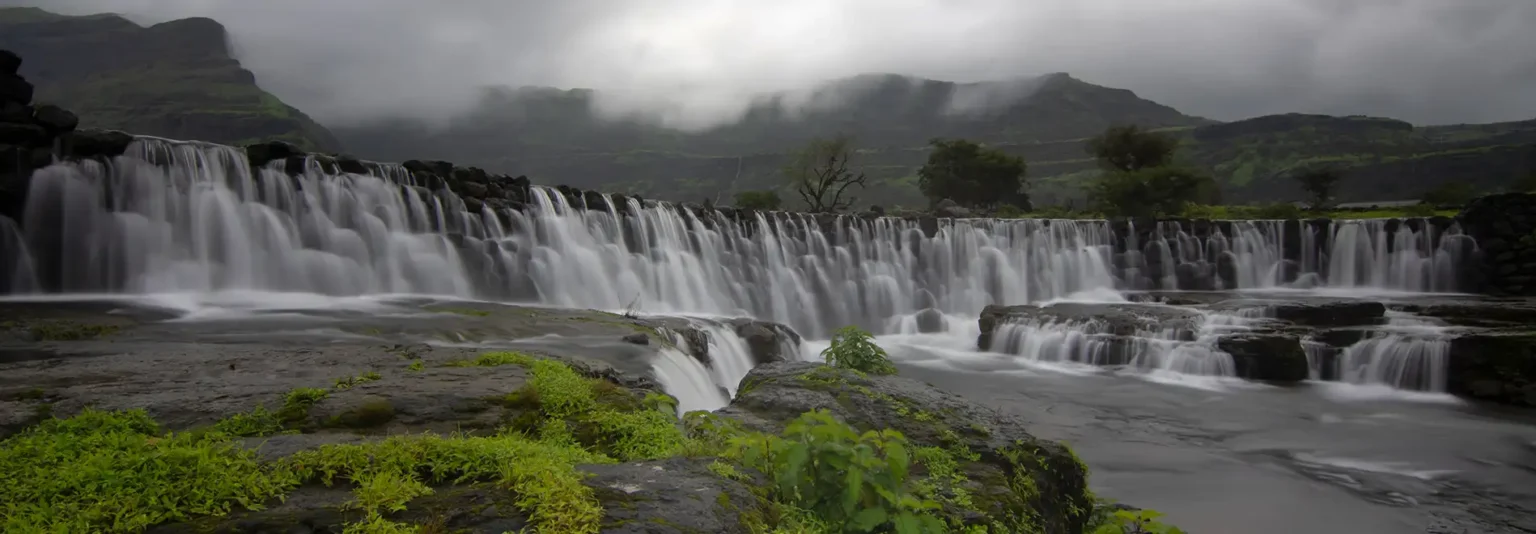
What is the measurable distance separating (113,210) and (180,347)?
34.0ft

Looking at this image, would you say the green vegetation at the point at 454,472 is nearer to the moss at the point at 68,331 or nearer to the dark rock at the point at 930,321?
the moss at the point at 68,331

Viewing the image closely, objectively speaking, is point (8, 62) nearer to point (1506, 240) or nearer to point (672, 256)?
point (672, 256)

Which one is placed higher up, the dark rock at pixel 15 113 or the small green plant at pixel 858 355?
the dark rock at pixel 15 113

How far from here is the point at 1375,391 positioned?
17.5 metres

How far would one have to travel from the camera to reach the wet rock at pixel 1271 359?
18.4 metres

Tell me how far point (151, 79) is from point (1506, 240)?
189798mm

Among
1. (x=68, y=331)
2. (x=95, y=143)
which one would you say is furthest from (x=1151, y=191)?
(x=68, y=331)

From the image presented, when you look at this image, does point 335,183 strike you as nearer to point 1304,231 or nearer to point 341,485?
point 341,485

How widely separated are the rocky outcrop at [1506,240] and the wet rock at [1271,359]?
23357 millimetres

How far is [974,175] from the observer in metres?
67.7

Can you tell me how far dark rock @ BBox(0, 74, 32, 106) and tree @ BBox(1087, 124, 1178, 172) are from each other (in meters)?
63.9

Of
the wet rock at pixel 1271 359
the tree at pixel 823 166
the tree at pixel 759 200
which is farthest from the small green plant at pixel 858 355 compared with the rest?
the tree at pixel 759 200

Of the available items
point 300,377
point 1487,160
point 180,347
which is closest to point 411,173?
point 180,347

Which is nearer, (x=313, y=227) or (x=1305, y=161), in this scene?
(x=313, y=227)
